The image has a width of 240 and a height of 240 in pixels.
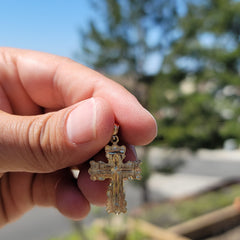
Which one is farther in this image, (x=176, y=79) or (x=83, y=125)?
(x=176, y=79)

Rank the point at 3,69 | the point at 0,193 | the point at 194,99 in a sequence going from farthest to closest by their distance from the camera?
the point at 194,99, the point at 0,193, the point at 3,69

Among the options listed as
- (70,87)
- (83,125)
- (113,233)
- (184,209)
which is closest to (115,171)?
(83,125)

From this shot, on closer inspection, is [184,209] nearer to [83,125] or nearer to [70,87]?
[70,87]

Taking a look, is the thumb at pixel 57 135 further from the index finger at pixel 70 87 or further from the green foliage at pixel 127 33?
the green foliage at pixel 127 33

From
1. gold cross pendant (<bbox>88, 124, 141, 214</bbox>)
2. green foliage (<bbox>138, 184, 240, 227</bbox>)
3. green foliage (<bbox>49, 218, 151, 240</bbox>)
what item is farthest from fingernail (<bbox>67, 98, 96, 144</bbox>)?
green foliage (<bbox>138, 184, 240, 227</bbox>)

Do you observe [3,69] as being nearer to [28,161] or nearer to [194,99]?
[28,161]

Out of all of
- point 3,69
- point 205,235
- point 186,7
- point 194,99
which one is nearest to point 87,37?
point 186,7
